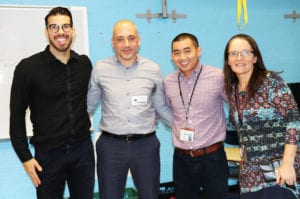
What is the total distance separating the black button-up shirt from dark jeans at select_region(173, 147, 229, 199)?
762 millimetres

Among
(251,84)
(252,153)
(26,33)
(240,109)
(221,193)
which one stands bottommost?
(221,193)

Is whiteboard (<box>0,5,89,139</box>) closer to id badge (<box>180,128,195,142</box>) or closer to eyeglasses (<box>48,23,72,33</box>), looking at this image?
eyeglasses (<box>48,23,72,33</box>)

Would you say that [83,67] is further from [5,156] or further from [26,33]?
[5,156]

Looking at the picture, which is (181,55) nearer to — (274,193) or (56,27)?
(56,27)

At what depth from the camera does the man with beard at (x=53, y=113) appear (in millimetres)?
2188

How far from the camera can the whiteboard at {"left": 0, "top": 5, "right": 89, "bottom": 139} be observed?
9.96 feet

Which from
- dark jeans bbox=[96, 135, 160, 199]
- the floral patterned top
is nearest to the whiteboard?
dark jeans bbox=[96, 135, 160, 199]

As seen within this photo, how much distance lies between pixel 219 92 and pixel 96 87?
0.90 metres

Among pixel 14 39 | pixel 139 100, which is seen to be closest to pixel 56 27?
pixel 139 100

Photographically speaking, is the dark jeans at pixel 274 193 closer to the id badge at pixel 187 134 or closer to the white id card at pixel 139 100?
the id badge at pixel 187 134

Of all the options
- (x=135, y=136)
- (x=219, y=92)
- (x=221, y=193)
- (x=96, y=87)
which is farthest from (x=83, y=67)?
(x=221, y=193)

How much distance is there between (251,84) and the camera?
199 centimetres

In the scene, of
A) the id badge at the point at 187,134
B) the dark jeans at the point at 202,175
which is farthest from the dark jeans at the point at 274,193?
the id badge at the point at 187,134

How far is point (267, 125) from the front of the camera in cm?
195
